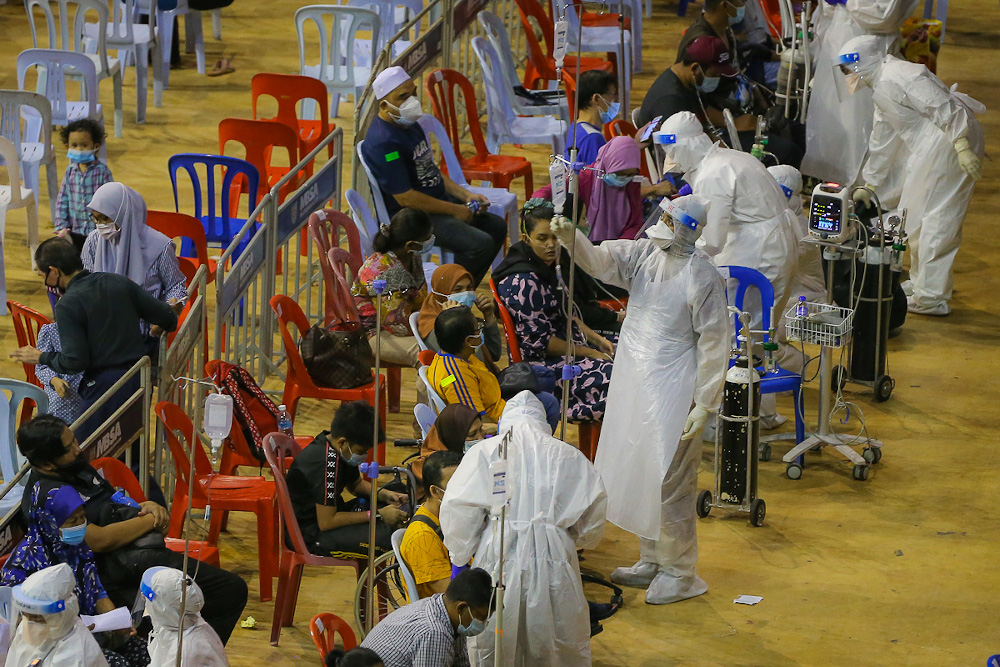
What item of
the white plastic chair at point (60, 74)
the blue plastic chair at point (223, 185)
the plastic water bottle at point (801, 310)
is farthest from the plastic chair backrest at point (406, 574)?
the white plastic chair at point (60, 74)

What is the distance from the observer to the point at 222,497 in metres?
5.84

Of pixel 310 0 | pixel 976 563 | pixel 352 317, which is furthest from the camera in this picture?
pixel 310 0

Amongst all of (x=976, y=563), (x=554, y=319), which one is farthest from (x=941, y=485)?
(x=554, y=319)

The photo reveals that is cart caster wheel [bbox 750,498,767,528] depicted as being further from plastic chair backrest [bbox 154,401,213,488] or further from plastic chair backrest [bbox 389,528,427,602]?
plastic chair backrest [bbox 154,401,213,488]

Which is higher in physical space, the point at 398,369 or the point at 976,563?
the point at 398,369

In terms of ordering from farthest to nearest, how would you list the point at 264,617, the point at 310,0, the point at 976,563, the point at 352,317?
1. the point at 310,0
2. the point at 352,317
3. the point at 976,563
4. the point at 264,617

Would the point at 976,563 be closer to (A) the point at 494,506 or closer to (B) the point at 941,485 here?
(B) the point at 941,485

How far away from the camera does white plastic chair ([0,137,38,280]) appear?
8.38 metres

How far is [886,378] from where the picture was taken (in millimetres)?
8016

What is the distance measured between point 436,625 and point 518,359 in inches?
95.9

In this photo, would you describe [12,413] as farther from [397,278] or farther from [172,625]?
[397,278]

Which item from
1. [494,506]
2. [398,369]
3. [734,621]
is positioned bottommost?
[734,621]

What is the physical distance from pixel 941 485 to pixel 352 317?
117 inches

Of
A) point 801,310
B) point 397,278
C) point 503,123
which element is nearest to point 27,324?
point 397,278
